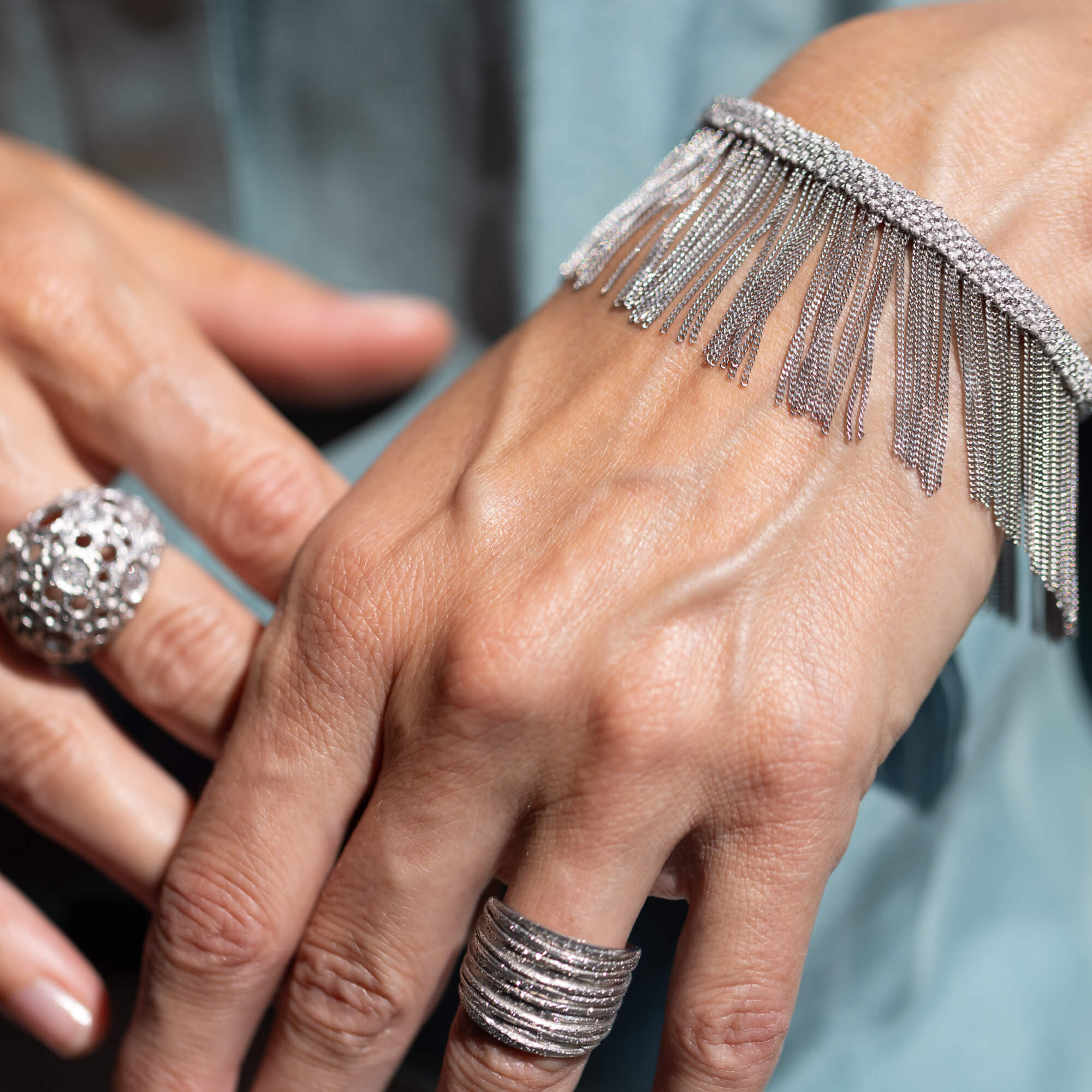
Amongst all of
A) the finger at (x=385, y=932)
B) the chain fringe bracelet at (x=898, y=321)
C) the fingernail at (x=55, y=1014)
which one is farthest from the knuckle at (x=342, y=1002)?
the chain fringe bracelet at (x=898, y=321)

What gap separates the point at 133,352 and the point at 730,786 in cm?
78

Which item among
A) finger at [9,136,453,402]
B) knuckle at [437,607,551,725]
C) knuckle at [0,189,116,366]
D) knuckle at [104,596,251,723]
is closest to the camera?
knuckle at [437,607,551,725]

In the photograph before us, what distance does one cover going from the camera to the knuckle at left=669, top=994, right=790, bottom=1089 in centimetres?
72

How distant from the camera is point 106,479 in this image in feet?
3.69

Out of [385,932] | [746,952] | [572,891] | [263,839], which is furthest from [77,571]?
[746,952]

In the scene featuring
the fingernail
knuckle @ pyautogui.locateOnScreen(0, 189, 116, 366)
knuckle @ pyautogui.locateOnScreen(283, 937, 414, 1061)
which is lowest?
the fingernail

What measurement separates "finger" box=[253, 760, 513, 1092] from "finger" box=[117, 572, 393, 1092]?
0.04 metres

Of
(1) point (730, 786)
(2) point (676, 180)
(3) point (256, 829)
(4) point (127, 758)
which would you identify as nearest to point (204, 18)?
(2) point (676, 180)

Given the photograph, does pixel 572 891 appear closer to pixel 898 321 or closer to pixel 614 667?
pixel 614 667

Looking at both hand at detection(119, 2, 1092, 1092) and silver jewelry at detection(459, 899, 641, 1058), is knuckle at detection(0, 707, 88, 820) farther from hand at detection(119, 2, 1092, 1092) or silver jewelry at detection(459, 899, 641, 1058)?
silver jewelry at detection(459, 899, 641, 1058)

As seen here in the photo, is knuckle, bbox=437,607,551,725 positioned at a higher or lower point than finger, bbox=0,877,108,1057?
higher

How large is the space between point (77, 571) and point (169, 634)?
0.35ft

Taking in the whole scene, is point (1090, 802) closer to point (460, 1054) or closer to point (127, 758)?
point (460, 1054)

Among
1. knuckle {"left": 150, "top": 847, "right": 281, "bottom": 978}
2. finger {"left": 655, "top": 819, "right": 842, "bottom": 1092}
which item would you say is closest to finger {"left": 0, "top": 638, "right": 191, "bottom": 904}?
knuckle {"left": 150, "top": 847, "right": 281, "bottom": 978}
